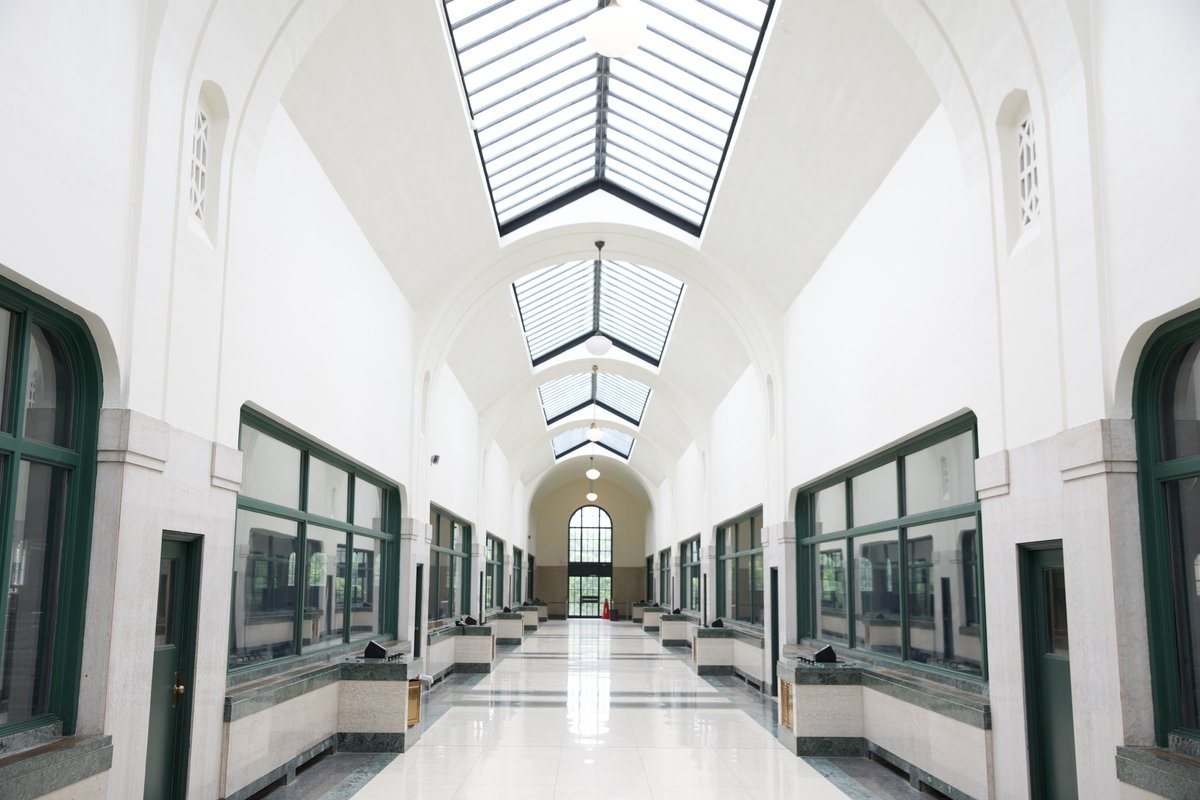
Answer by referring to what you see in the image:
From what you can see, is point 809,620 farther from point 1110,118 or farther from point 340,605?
point 1110,118

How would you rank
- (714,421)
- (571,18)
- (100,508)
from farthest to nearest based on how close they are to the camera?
1. (714,421)
2. (571,18)
3. (100,508)

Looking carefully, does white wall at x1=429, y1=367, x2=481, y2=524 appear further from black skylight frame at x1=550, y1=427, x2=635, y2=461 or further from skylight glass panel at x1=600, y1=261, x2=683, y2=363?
black skylight frame at x1=550, y1=427, x2=635, y2=461

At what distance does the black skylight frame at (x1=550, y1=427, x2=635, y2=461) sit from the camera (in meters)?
37.8

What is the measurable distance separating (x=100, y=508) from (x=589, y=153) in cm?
1049

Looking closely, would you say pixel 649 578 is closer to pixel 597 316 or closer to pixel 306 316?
pixel 597 316

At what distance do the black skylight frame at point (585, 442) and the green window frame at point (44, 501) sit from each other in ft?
101

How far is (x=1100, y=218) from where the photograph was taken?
5.88 m

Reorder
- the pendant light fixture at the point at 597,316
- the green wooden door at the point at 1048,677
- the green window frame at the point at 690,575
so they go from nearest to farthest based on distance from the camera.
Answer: the green wooden door at the point at 1048,677 → the pendant light fixture at the point at 597,316 → the green window frame at the point at 690,575

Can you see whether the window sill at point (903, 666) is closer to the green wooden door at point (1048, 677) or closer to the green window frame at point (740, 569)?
the green wooden door at point (1048, 677)

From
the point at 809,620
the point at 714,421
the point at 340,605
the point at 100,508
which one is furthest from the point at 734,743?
the point at 714,421

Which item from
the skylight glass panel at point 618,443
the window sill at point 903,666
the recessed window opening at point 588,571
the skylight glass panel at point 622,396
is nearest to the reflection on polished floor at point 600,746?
the window sill at point 903,666

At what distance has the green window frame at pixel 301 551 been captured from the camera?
8.79 metres

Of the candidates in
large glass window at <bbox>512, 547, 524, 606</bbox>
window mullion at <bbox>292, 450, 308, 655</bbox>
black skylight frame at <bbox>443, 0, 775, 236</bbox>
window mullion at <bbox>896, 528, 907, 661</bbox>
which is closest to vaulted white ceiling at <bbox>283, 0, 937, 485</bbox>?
black skylight frame at <bbox>443, 0, 775, 236</bbox>

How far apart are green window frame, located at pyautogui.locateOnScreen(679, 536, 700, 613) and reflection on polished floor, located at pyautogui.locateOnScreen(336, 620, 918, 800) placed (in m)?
A: 9.69
